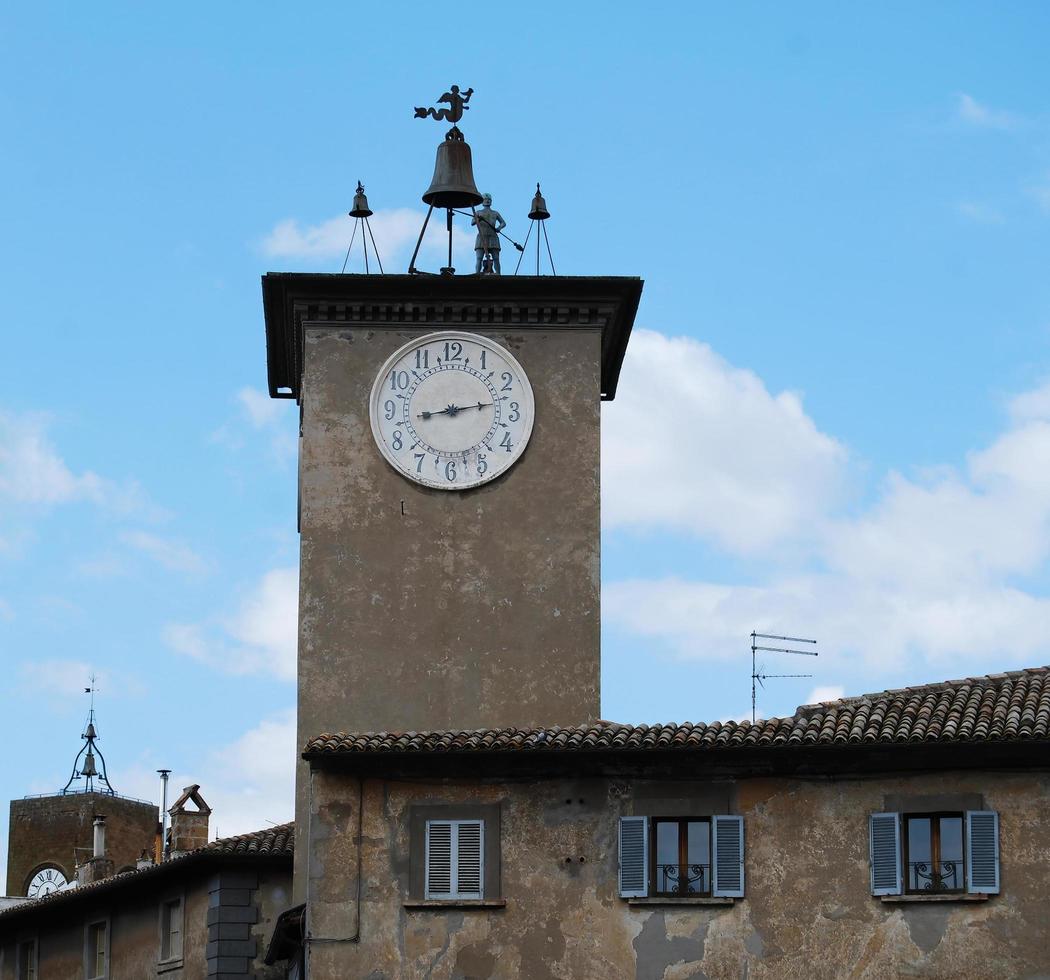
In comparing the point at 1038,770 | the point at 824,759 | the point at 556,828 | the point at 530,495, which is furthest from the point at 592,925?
the point at 530,495

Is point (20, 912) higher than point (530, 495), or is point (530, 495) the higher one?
point (530, 495)

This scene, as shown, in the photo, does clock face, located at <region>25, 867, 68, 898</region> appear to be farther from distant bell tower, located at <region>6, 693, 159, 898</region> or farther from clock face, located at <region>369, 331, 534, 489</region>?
clock face, located at <region>369, 331, 534, 489</region>

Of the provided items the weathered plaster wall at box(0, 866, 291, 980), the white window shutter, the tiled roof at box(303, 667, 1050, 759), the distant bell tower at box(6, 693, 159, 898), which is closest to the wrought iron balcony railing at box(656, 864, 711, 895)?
the tiled roof at box(303, 667, 1050, 759)

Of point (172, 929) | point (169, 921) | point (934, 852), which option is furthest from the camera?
point (169, 921)

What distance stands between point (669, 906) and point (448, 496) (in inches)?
364

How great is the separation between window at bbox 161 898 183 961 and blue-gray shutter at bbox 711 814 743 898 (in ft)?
44.2

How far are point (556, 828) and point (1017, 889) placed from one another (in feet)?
18.6

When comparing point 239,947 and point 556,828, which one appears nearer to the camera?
point 556,828

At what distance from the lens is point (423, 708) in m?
37.2

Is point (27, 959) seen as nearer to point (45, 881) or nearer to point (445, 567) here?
point (445, 567)

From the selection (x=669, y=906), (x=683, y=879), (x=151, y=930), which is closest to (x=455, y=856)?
(x=669, y=906)

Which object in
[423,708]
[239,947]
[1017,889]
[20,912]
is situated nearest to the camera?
[1017,889]

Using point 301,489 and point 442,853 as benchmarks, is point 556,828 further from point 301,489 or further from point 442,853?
point 301,489

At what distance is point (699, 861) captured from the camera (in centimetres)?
3150
